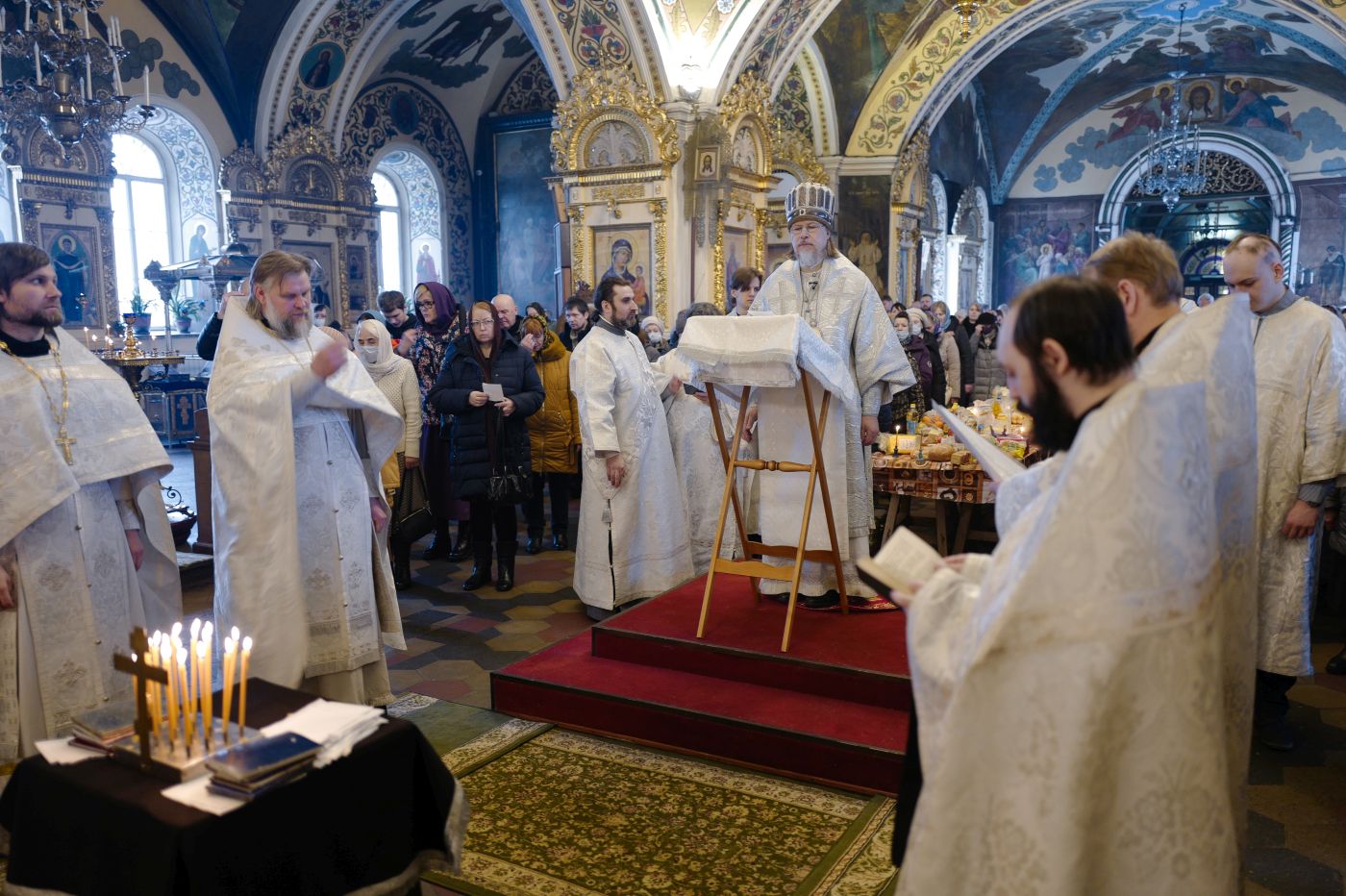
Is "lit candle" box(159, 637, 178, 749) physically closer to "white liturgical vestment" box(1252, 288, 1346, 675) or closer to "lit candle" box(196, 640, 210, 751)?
"lit candle" box(196, 640, 210, 751)

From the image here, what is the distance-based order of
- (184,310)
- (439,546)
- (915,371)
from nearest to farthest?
(439,546) < (915,371) < (184,310)

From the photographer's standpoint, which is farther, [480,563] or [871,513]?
[480,563]

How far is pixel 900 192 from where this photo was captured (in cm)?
1670

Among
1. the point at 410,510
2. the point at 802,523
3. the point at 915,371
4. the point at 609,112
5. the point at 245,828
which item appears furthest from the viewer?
the point at 609,112

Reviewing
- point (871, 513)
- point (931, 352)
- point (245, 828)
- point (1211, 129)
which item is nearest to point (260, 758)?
point (245, 828)

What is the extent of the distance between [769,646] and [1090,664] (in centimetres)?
258

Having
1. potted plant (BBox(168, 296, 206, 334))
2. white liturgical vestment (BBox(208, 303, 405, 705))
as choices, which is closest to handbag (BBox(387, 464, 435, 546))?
white liturgical vestment (BBox(208, 303, 405, 705))

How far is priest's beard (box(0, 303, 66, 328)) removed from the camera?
3334 mm

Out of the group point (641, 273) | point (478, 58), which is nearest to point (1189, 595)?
point (641, 273)

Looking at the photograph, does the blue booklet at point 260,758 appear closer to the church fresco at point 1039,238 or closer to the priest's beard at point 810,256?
the priest's beard at point 810,256

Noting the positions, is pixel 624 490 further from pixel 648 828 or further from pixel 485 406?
pixel 648 828

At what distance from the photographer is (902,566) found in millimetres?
1950

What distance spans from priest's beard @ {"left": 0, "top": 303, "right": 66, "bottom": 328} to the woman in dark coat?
103 inches

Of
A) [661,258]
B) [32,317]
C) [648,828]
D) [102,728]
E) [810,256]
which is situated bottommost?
[648,828]
